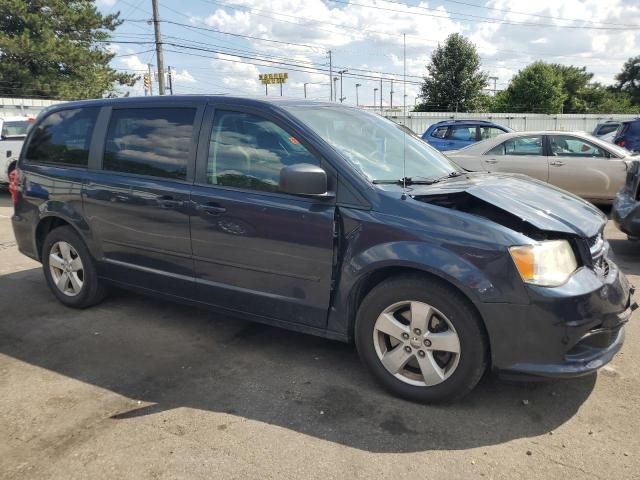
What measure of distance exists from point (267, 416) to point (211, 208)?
1.43 meters

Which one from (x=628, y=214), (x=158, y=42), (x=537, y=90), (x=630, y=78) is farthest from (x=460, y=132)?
(x=630, y=78)

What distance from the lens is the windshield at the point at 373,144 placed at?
3.46 meters

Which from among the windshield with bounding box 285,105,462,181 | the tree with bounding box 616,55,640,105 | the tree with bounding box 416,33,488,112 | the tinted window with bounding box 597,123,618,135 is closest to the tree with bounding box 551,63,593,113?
the tree with bounding box 616,55,640,105

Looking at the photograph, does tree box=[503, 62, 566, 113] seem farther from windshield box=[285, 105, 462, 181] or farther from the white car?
windshield box=[285, 105, 462, 181]

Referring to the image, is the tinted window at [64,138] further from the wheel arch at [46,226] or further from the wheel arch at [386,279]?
the wheel arch at [386,279]

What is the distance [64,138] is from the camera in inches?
185

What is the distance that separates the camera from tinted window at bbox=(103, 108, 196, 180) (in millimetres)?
3885

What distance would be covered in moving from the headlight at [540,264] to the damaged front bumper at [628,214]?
12.9ft

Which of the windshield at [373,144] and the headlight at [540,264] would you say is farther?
the windshield at [373,144]

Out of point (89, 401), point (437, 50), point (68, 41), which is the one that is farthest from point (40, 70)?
point (89, 401)

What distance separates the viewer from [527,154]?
9.34 meters

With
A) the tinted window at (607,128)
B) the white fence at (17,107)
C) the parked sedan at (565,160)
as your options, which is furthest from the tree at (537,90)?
the parked sedan at (565,160)

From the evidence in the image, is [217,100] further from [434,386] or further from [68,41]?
[68,41]

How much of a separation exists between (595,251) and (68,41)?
35272 millimetres
